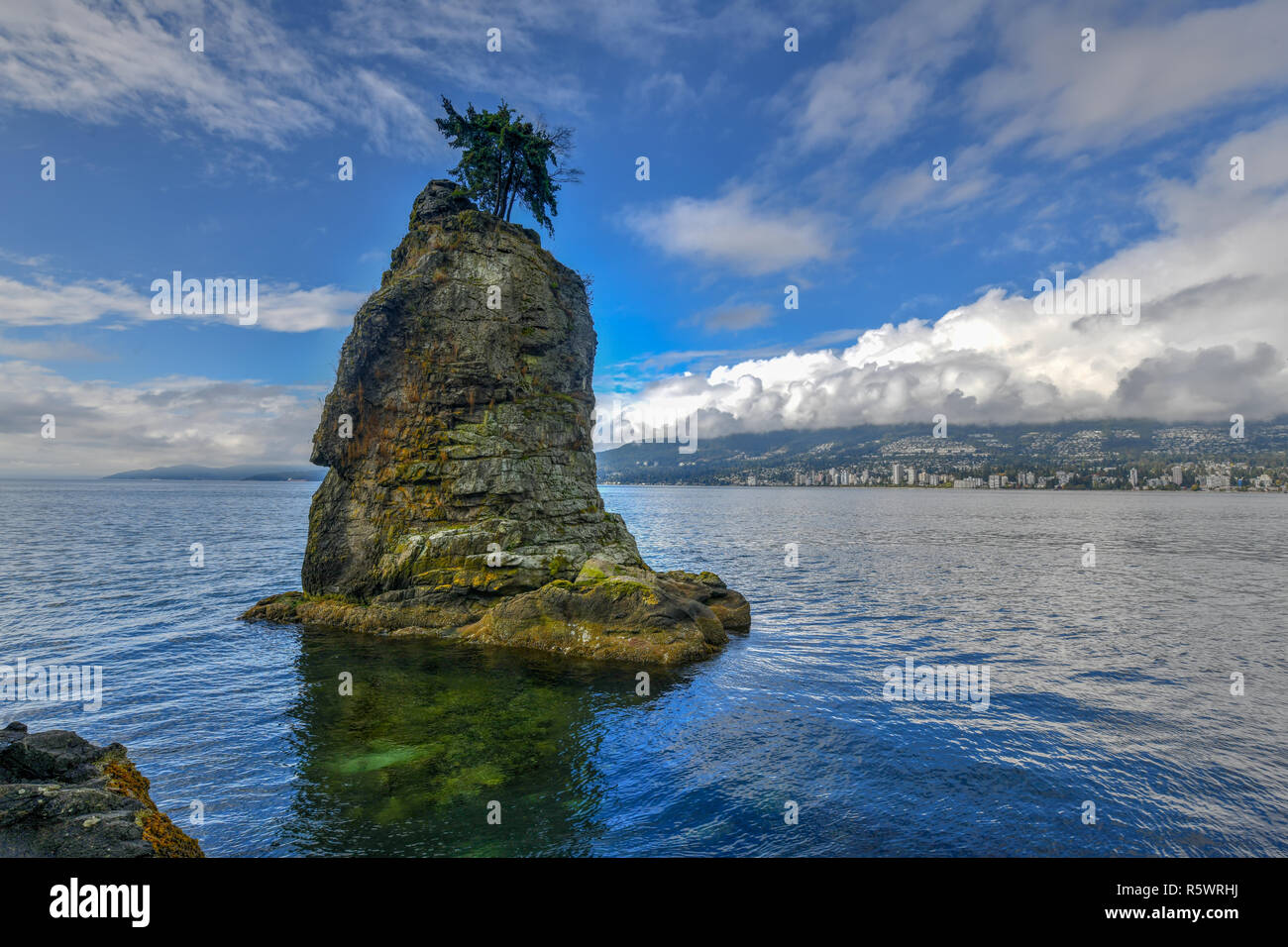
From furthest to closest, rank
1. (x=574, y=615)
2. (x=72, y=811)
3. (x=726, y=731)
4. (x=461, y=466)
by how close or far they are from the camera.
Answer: (x=461, y=466), (x=574, y=615), (x=726, y=731), (x=72, y=811)

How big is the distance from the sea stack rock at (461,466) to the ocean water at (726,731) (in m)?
3.14

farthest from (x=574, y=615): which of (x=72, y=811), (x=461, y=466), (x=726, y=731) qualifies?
(x=72, y=811)

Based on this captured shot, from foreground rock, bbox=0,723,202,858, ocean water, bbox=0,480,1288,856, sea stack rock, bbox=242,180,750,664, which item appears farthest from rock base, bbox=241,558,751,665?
foreground rock, bbox=0,723,202,858

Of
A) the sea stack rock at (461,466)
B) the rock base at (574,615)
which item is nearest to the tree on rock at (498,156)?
the sea stack rock at (461,466)

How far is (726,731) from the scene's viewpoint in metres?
18.2

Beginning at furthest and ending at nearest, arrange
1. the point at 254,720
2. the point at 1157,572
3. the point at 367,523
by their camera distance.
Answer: the point at 1157,572, the point at 367,523, the point at 254,720

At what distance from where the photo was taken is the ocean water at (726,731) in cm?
1271

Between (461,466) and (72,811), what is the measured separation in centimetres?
2499

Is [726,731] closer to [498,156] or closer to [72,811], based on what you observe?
[72,811]
